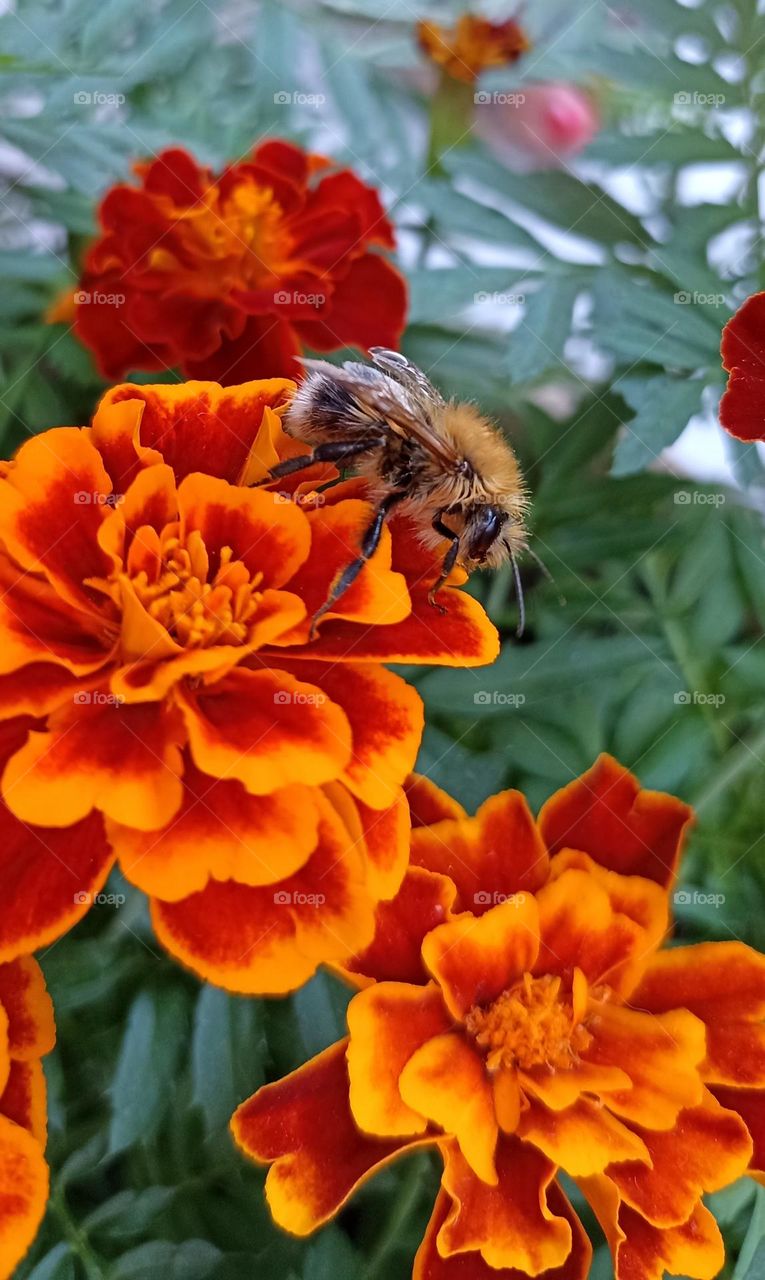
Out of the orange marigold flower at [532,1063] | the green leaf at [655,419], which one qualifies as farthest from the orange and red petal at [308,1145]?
the green leaf at [655,419]

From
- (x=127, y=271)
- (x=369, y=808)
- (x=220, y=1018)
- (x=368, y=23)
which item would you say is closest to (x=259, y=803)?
(x=369, y=808)

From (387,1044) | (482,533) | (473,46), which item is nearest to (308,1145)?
(387,1044)

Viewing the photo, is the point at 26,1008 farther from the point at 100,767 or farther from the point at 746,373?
the point at 746,373

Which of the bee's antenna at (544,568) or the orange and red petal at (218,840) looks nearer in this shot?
the orange and red petal at (218,840)

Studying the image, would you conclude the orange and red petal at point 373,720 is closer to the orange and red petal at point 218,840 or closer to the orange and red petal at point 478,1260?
the orange and red petal at point 218,840

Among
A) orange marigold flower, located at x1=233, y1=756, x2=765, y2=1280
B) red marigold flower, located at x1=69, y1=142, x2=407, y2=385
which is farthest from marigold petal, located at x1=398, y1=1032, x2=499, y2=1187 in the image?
red marigold flower, located at x1=69, y1=142, x2=407, y2=385
